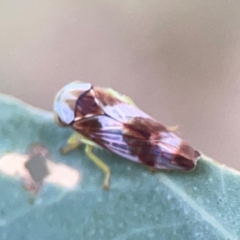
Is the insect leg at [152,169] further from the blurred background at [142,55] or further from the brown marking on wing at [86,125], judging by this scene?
the blurred background at [142,55]

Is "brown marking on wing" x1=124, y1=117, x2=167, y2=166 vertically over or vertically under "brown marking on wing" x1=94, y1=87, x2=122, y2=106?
under

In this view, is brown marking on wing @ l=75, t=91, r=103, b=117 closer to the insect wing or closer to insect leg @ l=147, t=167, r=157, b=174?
the insect wing

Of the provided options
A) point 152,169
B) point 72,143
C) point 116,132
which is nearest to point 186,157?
point 152,169

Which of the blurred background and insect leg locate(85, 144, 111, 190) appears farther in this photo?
the blurred background

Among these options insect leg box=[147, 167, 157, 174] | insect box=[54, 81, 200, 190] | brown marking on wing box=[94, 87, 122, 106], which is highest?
brown marking on wing box=[94, 87, 122, 106]

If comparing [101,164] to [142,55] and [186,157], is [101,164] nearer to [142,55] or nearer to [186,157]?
[186,157]

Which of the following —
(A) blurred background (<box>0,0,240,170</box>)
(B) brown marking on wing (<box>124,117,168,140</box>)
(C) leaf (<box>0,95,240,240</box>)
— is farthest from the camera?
(A) blurred background (<box>0,0,240,170</box>)

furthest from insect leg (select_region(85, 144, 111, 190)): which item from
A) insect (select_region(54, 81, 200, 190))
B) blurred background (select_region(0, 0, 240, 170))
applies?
blurred background (select_region(0, 0, 240, 170))
